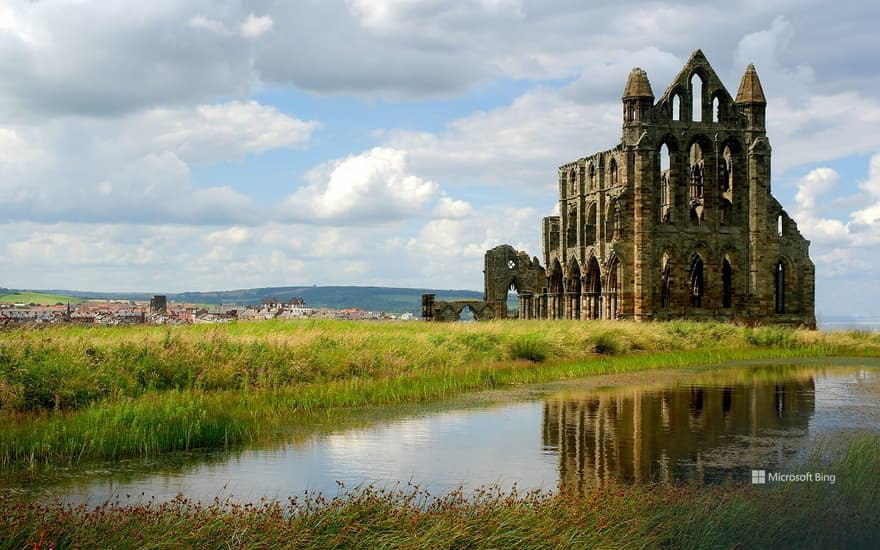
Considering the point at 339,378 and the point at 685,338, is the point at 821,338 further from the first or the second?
the point at 339,378

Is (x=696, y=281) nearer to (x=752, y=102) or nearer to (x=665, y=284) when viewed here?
(x=665, y=284)

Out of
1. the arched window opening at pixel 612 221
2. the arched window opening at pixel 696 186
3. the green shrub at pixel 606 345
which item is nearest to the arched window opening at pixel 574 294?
the arched window opening at pixel 612 221

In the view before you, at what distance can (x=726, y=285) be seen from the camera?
193 feet

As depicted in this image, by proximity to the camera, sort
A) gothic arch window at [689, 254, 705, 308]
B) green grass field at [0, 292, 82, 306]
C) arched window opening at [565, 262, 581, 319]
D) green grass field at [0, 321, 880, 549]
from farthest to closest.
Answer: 1. green grass field at [0, 292, 82, 306]
2. arched window opening at [565, 262, 581, 319]
3. gothic arch window at [689, 254, 705, 308]
4. green grass field at [0, 321, 880, 549]

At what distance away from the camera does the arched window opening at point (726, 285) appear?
57.4 meters

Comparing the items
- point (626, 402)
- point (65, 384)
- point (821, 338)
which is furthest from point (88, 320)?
point (821, 338)

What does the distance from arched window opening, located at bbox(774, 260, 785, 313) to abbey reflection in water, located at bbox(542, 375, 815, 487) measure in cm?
3367

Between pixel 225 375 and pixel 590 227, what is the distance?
43.2 metres

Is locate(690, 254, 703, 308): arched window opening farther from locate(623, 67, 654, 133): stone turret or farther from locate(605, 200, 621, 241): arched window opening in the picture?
locate(623, 67, 654, 133): stone turret

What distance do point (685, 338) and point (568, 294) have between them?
1976 centimetres

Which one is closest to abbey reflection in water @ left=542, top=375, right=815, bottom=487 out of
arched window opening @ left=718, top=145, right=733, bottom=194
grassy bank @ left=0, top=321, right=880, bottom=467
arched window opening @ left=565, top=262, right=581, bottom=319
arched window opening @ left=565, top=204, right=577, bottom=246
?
grassy bank @ left=0, top=321, right=880, bottom=467

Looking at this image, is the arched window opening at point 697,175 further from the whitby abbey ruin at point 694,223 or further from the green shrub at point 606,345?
the green shrub at point 606,345

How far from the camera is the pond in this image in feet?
41.8

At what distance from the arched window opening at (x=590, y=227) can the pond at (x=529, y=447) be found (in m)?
37.2
